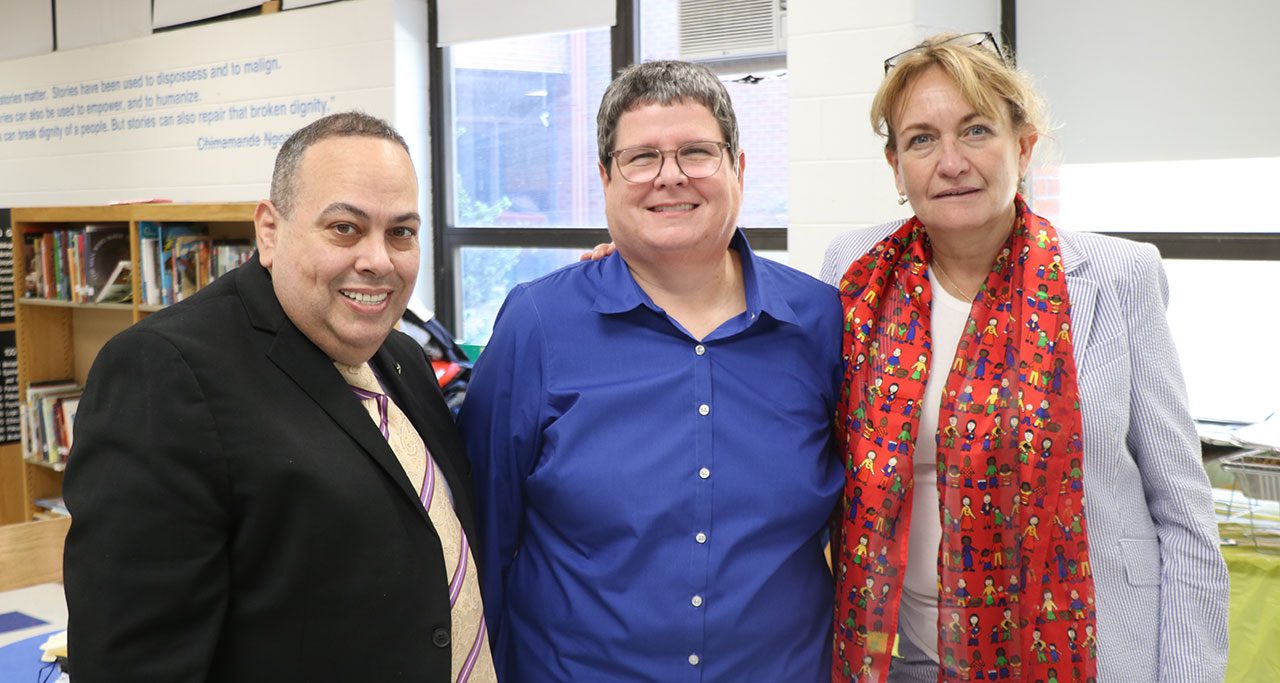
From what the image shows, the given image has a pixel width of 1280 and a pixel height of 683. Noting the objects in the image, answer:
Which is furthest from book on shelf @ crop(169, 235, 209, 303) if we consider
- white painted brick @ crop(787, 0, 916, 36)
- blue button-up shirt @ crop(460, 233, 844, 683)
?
blue button-up shirt @ crop(460, 233, 844, 683)

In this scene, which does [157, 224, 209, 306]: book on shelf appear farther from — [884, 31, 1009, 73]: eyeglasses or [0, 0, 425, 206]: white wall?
[884, 31, 1009, 73]: eyeglasses

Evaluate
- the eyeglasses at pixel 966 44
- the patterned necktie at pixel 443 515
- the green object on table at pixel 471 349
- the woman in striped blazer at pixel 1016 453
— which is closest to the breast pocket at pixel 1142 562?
the woman in striped blazer at pixel 1016 453

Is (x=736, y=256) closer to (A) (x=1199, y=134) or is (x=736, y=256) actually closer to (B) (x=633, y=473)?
(B) (x=633, y=473)

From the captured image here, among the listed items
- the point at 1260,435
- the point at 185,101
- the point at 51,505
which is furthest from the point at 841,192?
the point at 51,505

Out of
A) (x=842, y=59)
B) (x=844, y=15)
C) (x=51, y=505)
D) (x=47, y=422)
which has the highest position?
(x=844, y=15)

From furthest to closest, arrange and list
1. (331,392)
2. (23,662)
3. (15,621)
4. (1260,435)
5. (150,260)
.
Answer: (150,260)
(1260,435)
(15,621)
(23,662)
(331,392)

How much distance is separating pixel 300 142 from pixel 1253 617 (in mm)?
2626

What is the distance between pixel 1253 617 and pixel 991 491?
1613 millimetres

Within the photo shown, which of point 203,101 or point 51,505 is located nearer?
point 51,505

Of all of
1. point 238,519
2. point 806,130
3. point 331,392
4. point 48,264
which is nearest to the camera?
point 238,519

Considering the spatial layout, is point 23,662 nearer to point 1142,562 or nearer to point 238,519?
point 238,519

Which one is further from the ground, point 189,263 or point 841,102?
point 841,102

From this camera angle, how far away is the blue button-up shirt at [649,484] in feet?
5.37

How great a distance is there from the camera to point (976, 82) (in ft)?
5.49
